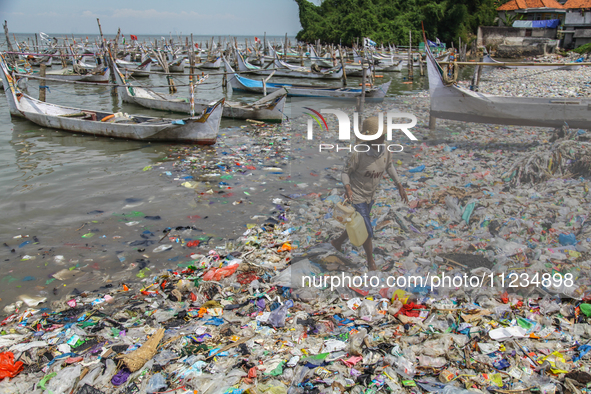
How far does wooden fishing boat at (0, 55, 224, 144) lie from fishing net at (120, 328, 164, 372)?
25.7 feet

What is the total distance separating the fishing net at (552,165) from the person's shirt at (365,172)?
11.1 feet

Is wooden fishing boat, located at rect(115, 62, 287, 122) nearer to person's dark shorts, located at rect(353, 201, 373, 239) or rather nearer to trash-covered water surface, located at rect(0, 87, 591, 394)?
trash-covered water surface, located at rect(0, 87, 591, 394)

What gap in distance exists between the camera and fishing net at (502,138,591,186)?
610 centimetres

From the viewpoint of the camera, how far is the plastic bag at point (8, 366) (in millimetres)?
2916

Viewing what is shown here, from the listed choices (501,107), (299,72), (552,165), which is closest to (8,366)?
(552,165)

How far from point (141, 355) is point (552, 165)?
658 centimetres

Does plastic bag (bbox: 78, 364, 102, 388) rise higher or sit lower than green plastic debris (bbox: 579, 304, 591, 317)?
lower

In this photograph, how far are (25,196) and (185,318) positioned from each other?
5563 mm

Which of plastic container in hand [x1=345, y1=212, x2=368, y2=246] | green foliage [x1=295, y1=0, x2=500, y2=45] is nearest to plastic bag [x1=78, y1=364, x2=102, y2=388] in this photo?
plastic container in hand [x1=345, y1=212, x2=368, y2=246]

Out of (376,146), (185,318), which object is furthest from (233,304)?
(376,146)

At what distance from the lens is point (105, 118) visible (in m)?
11.6

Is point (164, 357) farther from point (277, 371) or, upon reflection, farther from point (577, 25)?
point (577, 25)

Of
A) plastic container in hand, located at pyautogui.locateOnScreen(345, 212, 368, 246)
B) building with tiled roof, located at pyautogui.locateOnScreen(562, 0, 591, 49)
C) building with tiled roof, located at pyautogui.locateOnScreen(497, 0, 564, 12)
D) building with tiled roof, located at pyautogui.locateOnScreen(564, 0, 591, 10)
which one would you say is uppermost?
building with tiled roof, located at pyautogui.locateOnScreen(497, 0, 564, 12)

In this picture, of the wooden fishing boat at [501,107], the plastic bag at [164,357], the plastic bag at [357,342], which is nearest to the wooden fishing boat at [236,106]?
the wooden fishing boat at [501,107]
